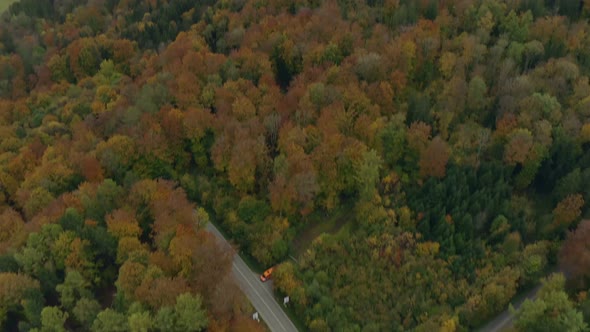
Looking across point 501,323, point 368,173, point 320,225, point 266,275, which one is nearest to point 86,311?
point 266,275

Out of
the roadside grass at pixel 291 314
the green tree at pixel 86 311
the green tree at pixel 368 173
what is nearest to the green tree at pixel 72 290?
the green tree at pixel 86 311

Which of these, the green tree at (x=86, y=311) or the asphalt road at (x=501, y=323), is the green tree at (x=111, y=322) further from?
the asphalt road at (x=501, y=323)

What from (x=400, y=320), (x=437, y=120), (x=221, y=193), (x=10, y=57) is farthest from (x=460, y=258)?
(x=10, y=57)

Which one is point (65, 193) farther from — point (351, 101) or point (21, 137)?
point (351, 101)

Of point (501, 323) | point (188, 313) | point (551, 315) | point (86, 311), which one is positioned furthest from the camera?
point (501, 323)

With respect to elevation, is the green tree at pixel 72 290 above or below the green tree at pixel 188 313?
below

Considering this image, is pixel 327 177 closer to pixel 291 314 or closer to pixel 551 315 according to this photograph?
pixel 291 314

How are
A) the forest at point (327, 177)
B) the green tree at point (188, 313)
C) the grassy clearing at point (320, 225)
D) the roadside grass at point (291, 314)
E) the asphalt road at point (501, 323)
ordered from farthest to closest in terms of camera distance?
the grassy clearing at point (320, 225) → the roadside grass at point (291, 314) → the asphalt road at point (501, 323) → the forest at point (327, 177) → the green tree at point (188, 313)
